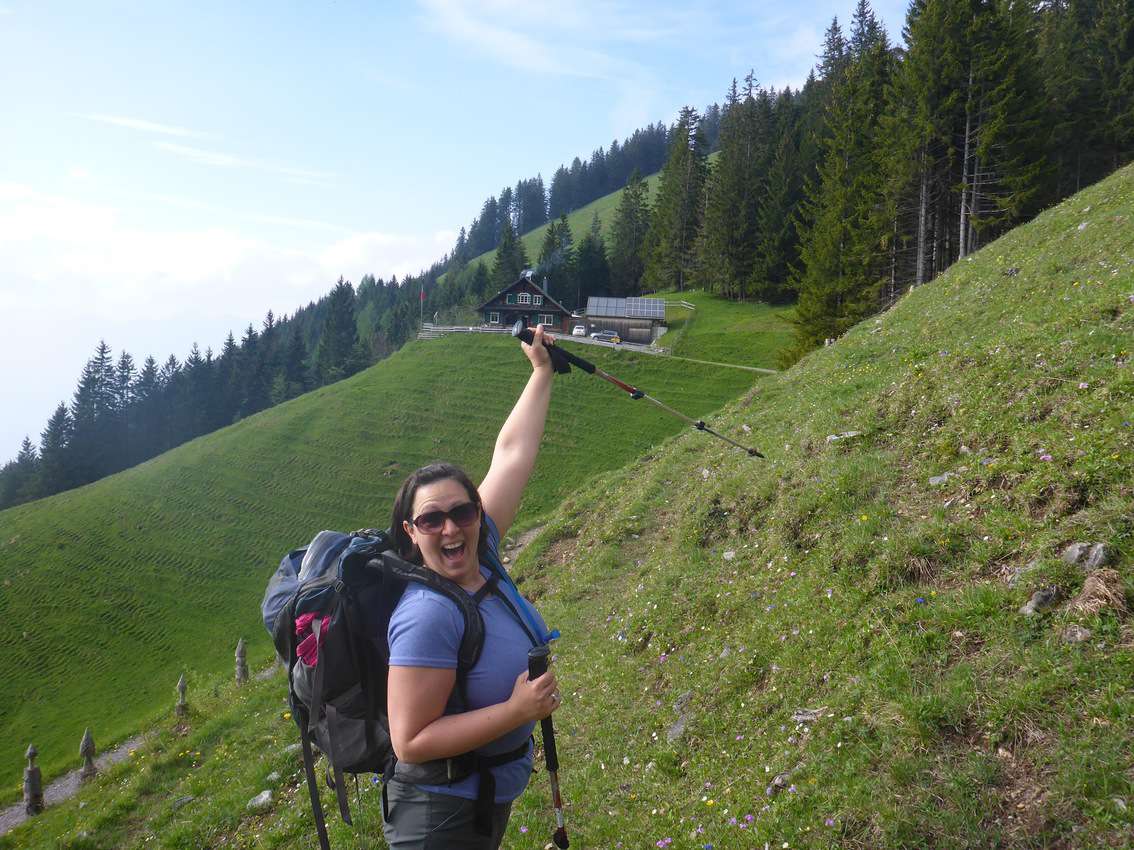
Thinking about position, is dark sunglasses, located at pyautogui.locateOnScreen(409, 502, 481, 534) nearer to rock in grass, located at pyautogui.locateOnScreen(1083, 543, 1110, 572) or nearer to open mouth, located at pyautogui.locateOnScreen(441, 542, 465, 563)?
open mouth, located at pyautogui.locateOnScreen(441, 542, 465, 563)

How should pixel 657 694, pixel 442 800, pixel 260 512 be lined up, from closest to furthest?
pixel 442 800, pixel 657 694, pixel 260 512

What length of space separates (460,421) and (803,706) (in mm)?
50751

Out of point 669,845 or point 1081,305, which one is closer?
point 669,845

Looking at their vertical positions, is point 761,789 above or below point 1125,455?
below

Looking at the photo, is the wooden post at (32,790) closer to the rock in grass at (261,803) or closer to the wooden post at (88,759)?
the wooden post at (88,759)

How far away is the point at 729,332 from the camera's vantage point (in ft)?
219

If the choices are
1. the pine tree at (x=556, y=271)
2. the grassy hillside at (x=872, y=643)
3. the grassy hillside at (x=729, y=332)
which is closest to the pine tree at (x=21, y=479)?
the pine tree at (x=556, y=271)

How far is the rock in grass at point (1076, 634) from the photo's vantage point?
5.07m

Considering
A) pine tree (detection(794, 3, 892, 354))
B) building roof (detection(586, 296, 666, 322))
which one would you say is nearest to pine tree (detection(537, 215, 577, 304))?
building roof (detection(586, 296, 666, 322))

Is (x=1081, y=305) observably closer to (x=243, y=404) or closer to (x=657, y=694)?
(x=657, y=694)

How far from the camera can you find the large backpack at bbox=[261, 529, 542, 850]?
3180 millimetres

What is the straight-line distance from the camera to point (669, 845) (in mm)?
5855

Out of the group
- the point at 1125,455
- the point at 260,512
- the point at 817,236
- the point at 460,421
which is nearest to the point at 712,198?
the point at 817,236

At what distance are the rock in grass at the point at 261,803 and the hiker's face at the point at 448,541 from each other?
33.4ft
